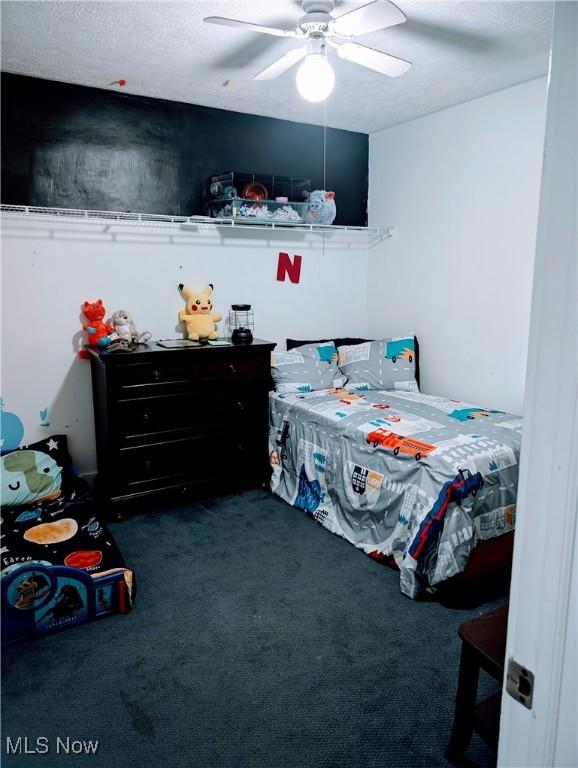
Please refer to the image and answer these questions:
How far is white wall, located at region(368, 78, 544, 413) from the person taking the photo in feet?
10.3

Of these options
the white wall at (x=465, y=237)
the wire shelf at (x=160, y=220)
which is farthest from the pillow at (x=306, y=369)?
the wire shelf at (x=160, y=220)

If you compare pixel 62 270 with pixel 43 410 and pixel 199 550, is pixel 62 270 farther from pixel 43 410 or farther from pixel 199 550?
pixel 199 550

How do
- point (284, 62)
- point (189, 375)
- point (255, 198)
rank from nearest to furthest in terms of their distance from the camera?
point (284, 62)
point (189, 375)
point (255, 198)

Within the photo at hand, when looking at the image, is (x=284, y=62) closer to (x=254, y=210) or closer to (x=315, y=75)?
(x=315, y=75)

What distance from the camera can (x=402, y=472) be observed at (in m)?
2.55

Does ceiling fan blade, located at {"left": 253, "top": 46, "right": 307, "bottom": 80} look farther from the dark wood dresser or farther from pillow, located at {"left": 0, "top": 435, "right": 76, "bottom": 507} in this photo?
pillow, located at {"left": 0, "top": 435, "right": 76, "bottom": 507}

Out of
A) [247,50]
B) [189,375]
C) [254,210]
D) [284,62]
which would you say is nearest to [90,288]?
[189,375]

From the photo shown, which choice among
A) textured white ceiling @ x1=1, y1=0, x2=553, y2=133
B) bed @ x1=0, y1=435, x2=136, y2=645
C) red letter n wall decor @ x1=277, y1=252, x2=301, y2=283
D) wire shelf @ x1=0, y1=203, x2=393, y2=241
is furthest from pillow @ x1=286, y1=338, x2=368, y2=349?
bed @ x1=0, y1=435, x2=136, y2=645

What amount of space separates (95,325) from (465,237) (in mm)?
2429

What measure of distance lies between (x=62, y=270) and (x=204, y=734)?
8.50 feet

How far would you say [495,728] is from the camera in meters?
1.43

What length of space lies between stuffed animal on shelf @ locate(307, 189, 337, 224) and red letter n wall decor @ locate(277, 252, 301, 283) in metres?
0.33

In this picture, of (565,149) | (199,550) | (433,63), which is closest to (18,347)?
(199,550)

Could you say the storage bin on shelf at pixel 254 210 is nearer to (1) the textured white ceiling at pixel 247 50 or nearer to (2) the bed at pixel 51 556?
(1) the textured white ceiling at pixel 247 50
